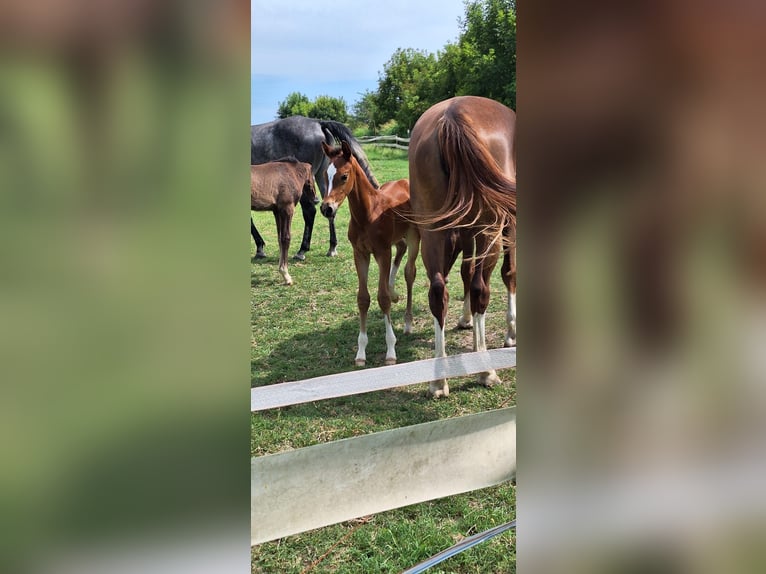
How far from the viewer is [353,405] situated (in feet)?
8.20

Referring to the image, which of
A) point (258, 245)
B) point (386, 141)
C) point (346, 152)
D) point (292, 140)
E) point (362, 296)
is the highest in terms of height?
point (386, 141)

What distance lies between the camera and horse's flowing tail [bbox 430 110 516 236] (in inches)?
88.6

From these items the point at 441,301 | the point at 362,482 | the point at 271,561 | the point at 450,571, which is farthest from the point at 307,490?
the point at 441,301

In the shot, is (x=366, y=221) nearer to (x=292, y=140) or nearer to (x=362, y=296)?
(x=362, y=296)

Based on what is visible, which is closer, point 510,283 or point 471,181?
point 471,181

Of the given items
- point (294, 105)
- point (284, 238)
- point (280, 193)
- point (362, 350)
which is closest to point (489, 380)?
point (362, 350)

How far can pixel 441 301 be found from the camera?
102 inches

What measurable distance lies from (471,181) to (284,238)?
98.3 inches

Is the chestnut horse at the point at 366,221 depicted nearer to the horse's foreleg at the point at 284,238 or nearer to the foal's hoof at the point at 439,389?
the foal's hoof at the point at 439,389

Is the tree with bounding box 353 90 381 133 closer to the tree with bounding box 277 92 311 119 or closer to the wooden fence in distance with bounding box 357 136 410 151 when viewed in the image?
the tree with bounding box 277 92 311 119

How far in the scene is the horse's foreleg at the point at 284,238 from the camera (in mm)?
4495
